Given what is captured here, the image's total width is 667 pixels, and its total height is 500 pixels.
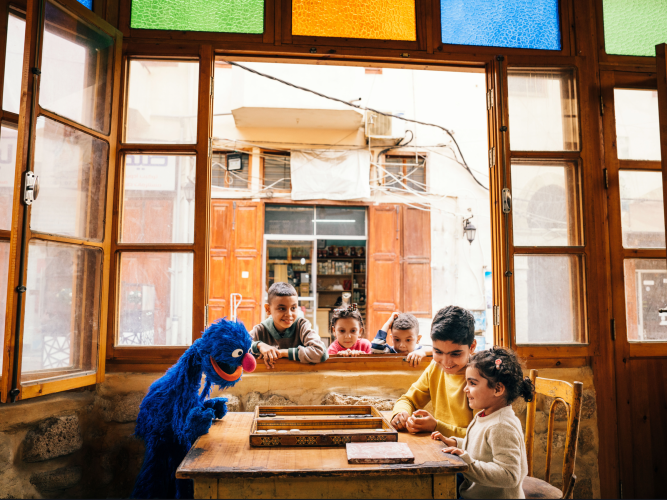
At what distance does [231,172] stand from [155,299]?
5.20 meters

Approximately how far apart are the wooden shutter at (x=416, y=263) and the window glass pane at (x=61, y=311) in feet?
18.2

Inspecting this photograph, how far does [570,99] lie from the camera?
2572 millimetres

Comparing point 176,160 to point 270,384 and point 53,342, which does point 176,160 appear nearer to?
point 53,342

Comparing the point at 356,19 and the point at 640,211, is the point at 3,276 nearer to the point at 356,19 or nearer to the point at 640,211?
the point at 356,19

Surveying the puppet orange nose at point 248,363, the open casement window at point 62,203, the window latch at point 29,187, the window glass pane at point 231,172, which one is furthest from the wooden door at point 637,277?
the window glass pane at point 231,172

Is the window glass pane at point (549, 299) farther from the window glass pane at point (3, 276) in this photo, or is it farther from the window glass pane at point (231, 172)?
the window glass pane at point (231, 172)

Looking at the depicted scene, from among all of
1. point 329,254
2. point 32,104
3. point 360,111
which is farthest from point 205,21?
point 329,254

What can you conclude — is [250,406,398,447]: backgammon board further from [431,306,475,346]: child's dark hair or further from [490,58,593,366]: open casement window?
[490,58,593,366]: open casement window

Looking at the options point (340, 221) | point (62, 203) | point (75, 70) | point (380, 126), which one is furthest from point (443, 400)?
point (380, 126)

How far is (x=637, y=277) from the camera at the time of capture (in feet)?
8.22

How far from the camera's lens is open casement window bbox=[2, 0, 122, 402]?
5.84 feet

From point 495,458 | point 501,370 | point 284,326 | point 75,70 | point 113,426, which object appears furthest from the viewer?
point 284,326

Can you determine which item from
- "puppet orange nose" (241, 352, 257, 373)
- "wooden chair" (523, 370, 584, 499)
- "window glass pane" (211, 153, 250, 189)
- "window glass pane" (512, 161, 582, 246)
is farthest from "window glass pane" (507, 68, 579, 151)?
"window glass pane" (211, 153, 250, 189)

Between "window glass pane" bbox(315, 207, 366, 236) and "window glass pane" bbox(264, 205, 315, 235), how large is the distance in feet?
0.42
